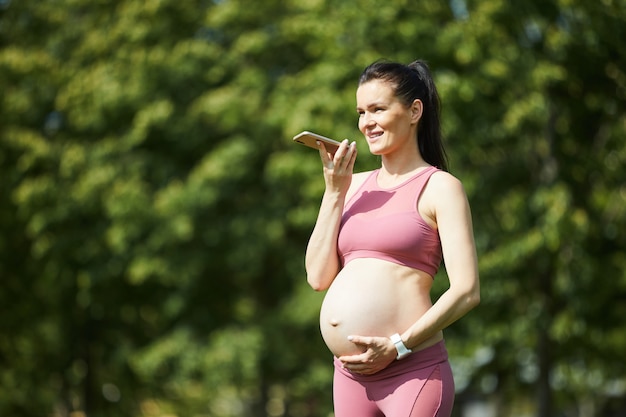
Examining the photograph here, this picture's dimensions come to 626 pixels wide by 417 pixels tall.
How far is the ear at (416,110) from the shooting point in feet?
11.7

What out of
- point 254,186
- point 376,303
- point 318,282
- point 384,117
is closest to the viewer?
point 376,303

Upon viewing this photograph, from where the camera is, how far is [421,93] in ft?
11.8

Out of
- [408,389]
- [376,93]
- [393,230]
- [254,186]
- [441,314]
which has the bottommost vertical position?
[254,186]

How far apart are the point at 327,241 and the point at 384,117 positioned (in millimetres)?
480

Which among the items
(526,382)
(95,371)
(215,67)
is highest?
(215,67)

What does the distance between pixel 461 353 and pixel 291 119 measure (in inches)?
157

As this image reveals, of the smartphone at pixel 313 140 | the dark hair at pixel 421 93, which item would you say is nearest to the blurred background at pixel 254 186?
the dark hair at pixel 421 93

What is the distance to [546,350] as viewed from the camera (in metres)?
13.0

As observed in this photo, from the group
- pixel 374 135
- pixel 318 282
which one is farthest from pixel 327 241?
pixel 374 135

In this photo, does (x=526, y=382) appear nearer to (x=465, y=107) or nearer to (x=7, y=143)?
(x=465, y=107)

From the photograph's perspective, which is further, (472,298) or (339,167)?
(339,167)

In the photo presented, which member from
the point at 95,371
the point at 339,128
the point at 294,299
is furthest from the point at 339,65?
the point at 95,371

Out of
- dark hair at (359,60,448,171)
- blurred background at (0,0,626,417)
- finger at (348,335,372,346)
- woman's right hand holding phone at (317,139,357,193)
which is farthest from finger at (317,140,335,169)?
blurred background at (0,0,626,417)

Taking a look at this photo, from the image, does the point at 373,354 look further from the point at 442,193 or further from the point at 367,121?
the point at 367,121
